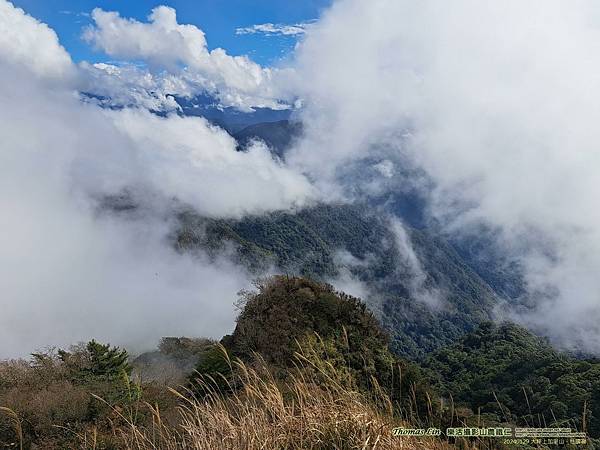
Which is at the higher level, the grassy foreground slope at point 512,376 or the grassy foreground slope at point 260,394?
the grassy foreground slope at point 512,376

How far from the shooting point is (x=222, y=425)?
337 cm

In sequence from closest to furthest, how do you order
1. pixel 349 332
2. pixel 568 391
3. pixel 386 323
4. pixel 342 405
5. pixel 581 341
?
pixel 342 405
pixel 349 332
pixel 568 391
pixel 581 341
pixel 386 323

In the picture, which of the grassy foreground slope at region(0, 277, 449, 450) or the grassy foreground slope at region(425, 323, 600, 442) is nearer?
the grassy foreground slope at region(0, 277, 449, 450)

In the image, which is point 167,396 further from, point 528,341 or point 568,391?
point 528,341

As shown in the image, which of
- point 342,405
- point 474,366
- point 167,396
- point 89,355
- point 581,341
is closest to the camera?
point 342,405

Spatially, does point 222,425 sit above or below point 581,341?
below

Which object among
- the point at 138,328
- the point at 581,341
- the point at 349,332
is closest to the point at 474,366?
the point at 349,332

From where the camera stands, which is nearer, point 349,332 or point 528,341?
point 349,332

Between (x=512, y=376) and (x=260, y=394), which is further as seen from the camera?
(x=512, y=376)

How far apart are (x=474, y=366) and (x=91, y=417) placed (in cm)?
7751

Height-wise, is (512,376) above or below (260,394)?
above

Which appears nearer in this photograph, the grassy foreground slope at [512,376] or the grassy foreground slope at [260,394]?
the grassy foreground slope at [260,394]

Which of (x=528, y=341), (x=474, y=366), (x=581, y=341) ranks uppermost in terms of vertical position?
(x=581, y=341)

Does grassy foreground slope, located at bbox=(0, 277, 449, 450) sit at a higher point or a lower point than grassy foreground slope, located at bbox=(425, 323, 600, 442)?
lower
